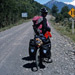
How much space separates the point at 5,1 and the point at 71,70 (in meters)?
32.0

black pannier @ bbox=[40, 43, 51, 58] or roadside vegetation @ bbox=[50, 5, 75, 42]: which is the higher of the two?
black pannier @ bbox=[40, 43, 51, 58]

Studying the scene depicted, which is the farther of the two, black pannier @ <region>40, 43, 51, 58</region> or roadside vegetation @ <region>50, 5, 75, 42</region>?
roadside vegetation @ <region>50, 5, 75, 42</region>

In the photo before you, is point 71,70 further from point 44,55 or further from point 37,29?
point 37,29

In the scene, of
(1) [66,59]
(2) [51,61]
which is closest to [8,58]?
(2) [51,61]

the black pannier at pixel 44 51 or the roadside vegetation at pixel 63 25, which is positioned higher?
the black pannier at pixel 44 51

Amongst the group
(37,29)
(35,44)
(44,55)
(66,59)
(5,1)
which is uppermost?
(5,1)

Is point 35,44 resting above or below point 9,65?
above

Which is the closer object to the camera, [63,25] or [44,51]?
[44,51]

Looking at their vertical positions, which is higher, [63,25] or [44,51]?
[44,51]

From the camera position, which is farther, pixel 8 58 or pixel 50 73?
pixel 8 58

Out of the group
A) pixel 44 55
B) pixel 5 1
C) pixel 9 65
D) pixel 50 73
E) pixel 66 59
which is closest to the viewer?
pixel 50 73

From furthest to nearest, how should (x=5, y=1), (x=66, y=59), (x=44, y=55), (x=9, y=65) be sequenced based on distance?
(x=5, y=1) → (x=66, y=59) → (x=9, y=65) → (x=44, y=55)

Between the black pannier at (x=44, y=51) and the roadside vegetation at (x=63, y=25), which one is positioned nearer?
the black pannier at (x=44, y=51)

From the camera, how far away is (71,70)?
541 centimetres
